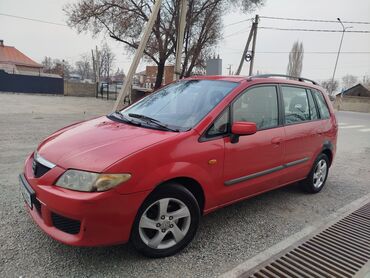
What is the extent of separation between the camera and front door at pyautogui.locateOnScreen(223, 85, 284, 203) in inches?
132

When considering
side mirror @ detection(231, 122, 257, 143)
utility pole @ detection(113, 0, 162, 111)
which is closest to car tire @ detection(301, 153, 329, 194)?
side mirror @ detection(231, 122, 257, 143)

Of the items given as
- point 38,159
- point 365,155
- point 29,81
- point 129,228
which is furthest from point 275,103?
point 29,81

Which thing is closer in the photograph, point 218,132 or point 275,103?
point 218,132

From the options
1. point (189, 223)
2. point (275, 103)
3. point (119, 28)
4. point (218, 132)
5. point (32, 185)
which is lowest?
point (189, 223)

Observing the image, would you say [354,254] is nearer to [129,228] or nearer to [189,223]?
[189,223]

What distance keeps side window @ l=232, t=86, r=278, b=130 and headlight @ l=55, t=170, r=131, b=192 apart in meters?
1.48

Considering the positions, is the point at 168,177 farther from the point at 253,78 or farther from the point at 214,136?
the point at 253,78

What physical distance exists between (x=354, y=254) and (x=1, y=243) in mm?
3393

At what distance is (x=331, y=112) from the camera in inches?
202

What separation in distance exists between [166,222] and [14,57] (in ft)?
231

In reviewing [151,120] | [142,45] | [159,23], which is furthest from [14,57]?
[151,120]

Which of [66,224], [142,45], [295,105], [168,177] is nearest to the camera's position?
[66,224]

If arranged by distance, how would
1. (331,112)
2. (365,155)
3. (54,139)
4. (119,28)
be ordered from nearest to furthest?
(54,139), (331,112), (365,155), (119,28)

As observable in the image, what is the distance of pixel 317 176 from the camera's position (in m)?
4.93
